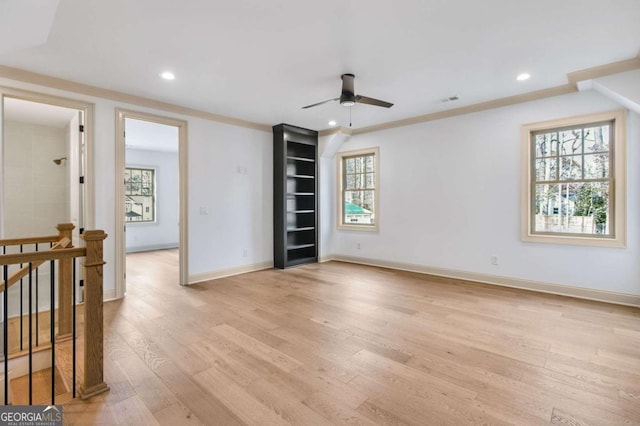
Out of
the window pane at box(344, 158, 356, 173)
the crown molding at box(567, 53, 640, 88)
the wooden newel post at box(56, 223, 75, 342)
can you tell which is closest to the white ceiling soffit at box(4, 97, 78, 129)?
the wooden newel post at box(56, 223, 75, 342)

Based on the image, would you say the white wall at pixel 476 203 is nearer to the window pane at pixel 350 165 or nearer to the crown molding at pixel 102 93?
the window pane at pixel 350 165

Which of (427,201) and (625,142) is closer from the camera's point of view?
(625,142)

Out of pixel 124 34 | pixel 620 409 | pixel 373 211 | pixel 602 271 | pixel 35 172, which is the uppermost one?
pixel 124 34

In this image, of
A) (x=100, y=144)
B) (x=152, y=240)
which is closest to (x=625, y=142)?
(x=100, y=144)

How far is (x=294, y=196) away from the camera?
6137mm

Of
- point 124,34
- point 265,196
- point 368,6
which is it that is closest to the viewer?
point 368,6

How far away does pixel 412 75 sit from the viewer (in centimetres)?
350

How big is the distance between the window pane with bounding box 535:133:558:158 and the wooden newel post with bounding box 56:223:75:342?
5.32 meters

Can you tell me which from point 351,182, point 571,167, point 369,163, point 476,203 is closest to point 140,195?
point 351,182

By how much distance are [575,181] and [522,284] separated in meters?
1.46

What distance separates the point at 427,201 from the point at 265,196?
2766 mm

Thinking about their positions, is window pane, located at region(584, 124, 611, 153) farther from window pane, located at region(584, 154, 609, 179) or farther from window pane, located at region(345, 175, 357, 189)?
window pane, located at region(345, 175, 357, 189)

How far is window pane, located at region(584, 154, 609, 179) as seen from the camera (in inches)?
148

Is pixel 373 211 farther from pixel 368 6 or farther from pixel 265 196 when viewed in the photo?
pixel 368 6
